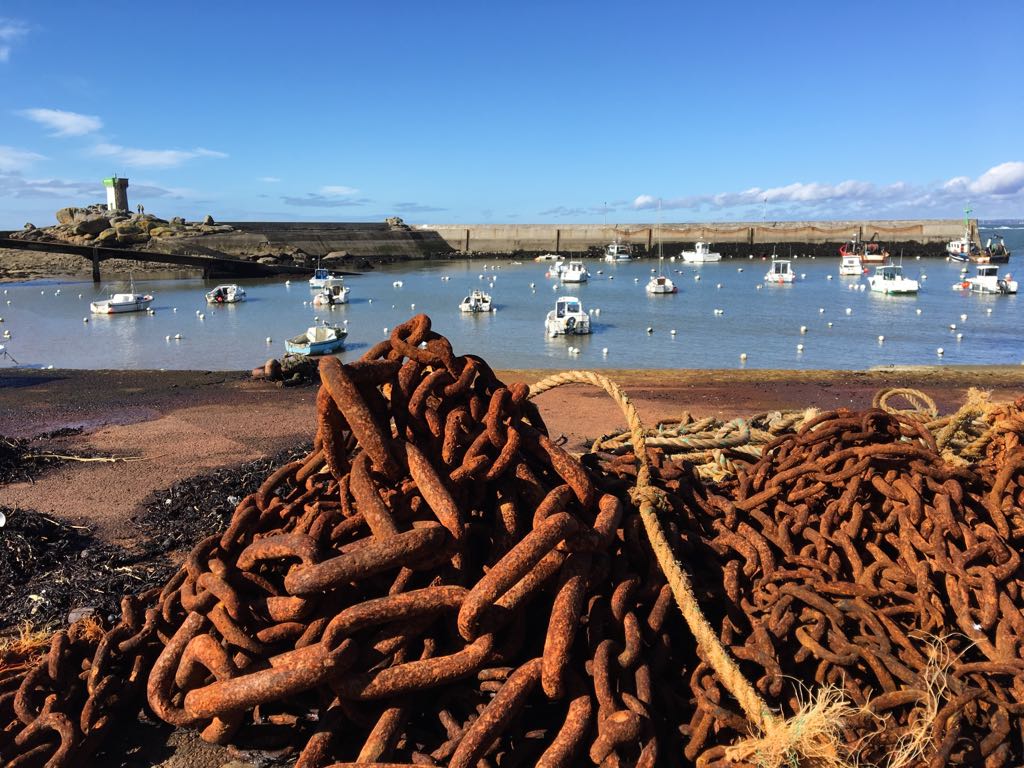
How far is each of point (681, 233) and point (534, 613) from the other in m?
106

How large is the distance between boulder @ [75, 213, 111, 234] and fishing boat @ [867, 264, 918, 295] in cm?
7393

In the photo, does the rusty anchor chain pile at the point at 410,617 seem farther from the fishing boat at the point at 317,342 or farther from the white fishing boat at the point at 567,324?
the white fishing boat at the point at 567,324

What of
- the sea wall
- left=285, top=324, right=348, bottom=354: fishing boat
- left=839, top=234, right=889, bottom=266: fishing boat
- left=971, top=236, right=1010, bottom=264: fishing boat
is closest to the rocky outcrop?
the sea wall

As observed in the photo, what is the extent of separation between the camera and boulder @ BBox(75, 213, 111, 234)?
3033 inches

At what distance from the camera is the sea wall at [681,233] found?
98000 millimetres

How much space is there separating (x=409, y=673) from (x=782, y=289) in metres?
64.6

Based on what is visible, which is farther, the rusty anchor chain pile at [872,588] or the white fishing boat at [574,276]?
the white fishing boat at [574,276]

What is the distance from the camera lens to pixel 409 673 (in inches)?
88.4

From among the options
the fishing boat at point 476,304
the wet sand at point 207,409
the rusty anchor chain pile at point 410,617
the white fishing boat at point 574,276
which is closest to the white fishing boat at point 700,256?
the white fishing boat at point 574,276

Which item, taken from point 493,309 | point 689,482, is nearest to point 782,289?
point 493,309

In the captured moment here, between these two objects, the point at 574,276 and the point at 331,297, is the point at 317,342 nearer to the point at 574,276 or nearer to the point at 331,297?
the point at 331,297

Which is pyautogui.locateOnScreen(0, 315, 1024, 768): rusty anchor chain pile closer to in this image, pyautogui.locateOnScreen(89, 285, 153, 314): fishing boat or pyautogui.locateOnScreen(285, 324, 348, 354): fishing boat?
pyautogui.locateOnScreen(285, 324, 348, 354): fishing boat

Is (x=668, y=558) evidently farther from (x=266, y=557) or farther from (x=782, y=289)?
(x=782, y=289)

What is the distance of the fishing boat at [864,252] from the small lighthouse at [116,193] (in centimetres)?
8148
